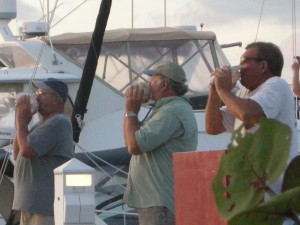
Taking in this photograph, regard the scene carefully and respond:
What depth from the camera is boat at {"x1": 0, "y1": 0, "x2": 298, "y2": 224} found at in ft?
36.4

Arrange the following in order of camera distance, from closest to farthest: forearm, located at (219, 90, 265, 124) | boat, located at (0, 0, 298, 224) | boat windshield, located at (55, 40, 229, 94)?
forearm, located at (219, 90, 265, 124), boat, located at (0, 0, 298, 224), boat windshield, located at (55, 40, 229, 94)

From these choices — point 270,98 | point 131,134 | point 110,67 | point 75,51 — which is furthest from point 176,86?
point 75,51

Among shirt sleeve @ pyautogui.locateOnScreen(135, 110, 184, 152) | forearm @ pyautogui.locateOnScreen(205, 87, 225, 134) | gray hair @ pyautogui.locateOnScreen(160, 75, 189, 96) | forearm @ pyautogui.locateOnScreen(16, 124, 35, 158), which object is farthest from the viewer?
forearm @ pyautogui.locateOnScreen(16, 124, 35, 158)

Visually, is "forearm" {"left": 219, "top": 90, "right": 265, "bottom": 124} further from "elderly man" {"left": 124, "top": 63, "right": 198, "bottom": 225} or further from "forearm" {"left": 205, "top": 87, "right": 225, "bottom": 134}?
"elderly man" {"left": 124, "top": 63, "right": 198, "bottom": 225}

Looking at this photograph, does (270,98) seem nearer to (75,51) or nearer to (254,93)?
(254,93)

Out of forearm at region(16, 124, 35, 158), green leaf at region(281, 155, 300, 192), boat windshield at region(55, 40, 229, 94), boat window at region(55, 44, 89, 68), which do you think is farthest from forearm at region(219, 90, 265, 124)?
boat window at region(55, 44, 89, 68)

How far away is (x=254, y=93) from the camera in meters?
4.01

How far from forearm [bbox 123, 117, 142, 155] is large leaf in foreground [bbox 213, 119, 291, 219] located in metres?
4.02

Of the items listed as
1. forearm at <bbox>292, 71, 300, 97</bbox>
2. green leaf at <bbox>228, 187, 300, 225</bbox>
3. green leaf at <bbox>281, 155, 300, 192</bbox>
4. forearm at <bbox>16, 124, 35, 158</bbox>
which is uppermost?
forearm at <bbox>292, 71, 300, 97</bbox>

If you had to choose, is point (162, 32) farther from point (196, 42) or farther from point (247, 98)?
point (247, 98)

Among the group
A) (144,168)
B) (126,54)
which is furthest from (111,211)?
(126,54)

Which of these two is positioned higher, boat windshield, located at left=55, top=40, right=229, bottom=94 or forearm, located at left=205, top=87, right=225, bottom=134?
boat windshield, located at left=55, top=40, right=229, bottom=94

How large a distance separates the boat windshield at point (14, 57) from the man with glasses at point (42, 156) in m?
5.79

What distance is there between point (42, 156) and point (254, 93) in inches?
93.8
